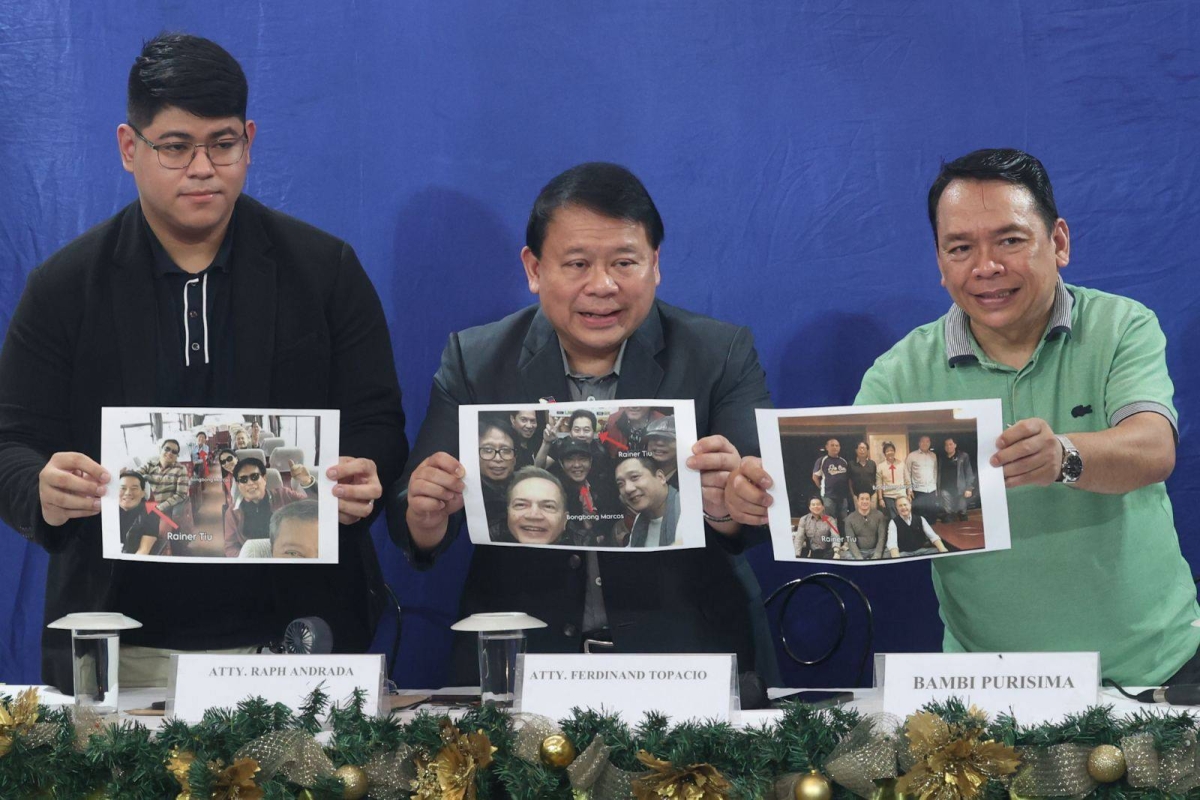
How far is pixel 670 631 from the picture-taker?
7.60ft

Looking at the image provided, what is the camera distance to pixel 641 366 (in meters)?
2.40

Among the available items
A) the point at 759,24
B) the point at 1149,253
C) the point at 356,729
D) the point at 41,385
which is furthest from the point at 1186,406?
the point at 41,385

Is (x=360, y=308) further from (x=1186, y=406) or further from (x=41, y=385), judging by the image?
(x=1186, y=406)

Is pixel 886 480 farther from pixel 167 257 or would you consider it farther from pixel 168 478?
pixel 167 257

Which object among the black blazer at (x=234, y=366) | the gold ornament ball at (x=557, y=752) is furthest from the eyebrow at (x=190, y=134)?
the gold ornament ball at (x=557, y=752)

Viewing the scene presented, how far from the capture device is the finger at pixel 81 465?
81.5 inches

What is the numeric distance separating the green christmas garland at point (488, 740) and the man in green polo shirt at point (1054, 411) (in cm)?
71

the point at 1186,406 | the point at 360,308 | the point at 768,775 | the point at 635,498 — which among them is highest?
the point at 360,308

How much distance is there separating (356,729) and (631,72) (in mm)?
1722

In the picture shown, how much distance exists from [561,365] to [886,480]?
0.71m

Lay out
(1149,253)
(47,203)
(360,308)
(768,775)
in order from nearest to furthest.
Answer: (768,775) < (360,308) < (1149,253) < (47,203)

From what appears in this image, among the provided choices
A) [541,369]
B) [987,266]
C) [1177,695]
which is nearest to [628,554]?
[541,369]

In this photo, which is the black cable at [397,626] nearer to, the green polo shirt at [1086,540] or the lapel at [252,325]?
the lapel at [252,325]

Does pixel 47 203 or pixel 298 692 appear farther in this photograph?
pixel 47 203
